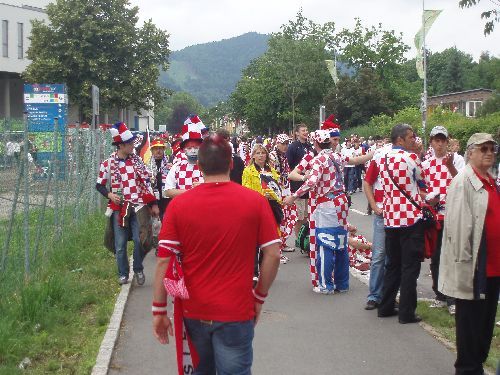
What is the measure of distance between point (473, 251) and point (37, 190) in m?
6.62

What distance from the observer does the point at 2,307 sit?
302 inches

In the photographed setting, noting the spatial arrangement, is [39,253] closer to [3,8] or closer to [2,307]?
[2,307]

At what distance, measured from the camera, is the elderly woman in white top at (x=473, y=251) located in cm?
568

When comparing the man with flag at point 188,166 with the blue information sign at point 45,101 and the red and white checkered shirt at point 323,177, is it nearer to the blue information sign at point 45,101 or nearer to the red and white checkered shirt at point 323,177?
the red and white checkered shirt at point 323,177

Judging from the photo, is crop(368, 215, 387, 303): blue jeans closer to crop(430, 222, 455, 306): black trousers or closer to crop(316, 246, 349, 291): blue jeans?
crop(430, 222, 455, 306): black trousers

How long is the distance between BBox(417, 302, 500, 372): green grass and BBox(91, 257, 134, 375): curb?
3.10 metres

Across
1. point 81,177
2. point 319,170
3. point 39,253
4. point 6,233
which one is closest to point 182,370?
point 6,233

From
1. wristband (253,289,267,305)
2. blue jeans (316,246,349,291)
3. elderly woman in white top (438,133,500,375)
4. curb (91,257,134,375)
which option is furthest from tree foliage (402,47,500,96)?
wristband (253,289,267,305)

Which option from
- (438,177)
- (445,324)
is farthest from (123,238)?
(445,324)

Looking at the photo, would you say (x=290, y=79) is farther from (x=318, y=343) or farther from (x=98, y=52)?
(x=318, y=343)

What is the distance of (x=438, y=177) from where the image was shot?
8438mm

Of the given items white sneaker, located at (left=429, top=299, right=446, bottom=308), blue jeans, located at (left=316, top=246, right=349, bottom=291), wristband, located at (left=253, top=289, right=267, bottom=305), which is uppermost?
wristband, located at (left=253, top=289, right=267, bottom=305)

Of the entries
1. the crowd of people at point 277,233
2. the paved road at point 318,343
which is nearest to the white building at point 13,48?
the crowd of people at point 277,233

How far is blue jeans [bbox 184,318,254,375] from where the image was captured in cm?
430
